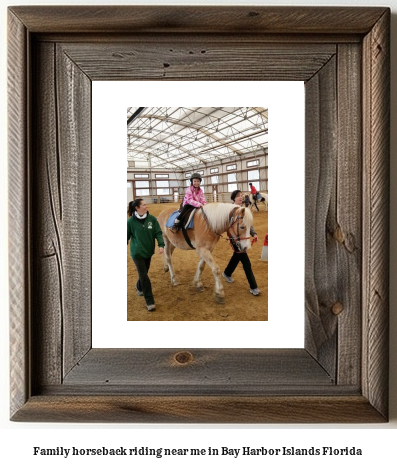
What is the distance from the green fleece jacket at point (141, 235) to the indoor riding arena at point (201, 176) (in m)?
0.02

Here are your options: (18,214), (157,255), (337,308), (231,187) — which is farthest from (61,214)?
(337,308)

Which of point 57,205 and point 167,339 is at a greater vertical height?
point 57,205

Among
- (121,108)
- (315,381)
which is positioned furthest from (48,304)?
(315,381)

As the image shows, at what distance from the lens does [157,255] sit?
63 centimetres

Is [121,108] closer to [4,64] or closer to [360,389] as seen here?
[4,64]

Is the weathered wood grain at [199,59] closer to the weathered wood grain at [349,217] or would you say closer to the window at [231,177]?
the weathered wood grain at [349,217]

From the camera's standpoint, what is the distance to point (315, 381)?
622 millimetres

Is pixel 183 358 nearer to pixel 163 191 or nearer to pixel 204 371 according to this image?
pixel 204 371

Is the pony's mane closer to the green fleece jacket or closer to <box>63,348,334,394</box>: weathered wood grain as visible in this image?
the green fleece jacket

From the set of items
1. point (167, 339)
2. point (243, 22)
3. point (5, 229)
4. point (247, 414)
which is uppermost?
point (243, 22)

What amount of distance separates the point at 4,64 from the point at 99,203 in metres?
0.31

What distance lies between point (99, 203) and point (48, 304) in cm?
20

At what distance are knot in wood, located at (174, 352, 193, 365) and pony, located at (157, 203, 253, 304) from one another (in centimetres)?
11

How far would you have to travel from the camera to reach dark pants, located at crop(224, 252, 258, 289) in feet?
2.05
